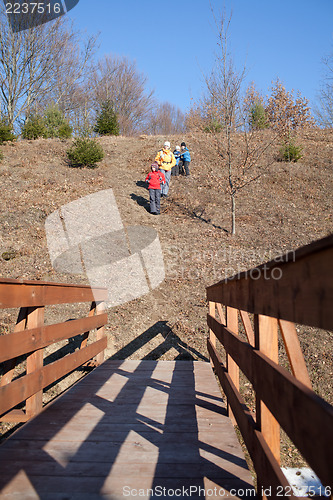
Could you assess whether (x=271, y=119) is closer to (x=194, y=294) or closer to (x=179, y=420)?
(x=194, y=294)

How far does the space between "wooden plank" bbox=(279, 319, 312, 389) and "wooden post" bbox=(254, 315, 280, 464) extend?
0.81 ft

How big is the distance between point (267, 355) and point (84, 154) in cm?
1661

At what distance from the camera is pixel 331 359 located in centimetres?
661

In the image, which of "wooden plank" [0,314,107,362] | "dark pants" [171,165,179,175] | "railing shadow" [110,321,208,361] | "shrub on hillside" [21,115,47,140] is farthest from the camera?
"shrub on hillside" [21,115,47,140]

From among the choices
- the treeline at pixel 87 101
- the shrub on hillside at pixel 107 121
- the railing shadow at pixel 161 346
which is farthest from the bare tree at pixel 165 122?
the railing shadow at pixel 161 346

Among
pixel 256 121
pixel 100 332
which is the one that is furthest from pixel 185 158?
pixel 100 332

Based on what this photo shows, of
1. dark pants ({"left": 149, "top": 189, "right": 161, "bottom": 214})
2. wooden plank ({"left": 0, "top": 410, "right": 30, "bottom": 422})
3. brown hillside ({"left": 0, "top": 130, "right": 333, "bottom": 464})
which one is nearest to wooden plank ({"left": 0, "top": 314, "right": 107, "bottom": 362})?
wooden plank ({"left": 0, "top": 410, "right": 30, "bottom": 422})

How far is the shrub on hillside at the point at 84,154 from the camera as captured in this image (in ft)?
56.4

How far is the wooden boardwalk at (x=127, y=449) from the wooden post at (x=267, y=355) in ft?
1.52

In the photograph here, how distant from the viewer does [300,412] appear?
122 cm

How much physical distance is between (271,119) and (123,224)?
33.7 ft

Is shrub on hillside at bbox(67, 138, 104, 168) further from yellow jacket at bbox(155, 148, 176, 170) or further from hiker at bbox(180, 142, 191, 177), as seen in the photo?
yellow jacket at bbox(155, 148, 176, 170)

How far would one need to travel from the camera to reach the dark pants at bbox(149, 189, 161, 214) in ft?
45.0

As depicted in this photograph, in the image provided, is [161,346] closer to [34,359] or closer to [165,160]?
[34,359]
